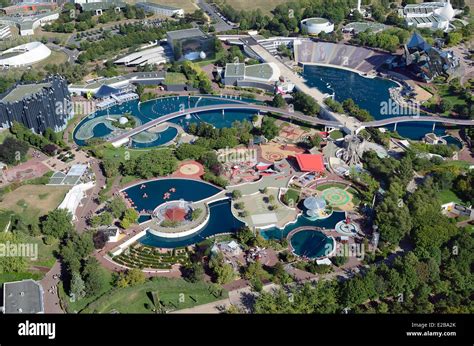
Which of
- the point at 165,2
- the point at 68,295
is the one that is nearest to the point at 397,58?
the point at 165,2

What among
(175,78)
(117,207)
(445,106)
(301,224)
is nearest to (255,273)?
(301,224)

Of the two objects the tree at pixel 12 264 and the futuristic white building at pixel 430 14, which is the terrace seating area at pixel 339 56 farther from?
the tree at pixel 12 264

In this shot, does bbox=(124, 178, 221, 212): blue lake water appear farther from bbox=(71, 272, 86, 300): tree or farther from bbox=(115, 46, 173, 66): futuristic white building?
bbox=(115, 46, 173, 66): futuristic white building

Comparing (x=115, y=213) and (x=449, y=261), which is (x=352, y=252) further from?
(x=115, y=213)

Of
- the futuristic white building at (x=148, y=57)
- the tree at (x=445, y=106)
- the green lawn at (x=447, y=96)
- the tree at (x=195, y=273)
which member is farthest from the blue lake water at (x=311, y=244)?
the futuristic white building at (x=148, y=57)
